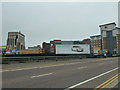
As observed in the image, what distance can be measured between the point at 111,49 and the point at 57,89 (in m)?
134

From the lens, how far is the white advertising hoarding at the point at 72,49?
284 ft

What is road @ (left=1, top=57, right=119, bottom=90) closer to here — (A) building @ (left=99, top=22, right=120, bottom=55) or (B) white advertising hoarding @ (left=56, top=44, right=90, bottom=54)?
(B) white advertising hoarding @ (left=56, top=44, right=90, bottom=54)

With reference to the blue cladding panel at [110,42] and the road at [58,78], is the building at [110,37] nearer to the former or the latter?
the blue cladding panel at [110,42]

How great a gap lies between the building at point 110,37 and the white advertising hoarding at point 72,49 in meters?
47.1

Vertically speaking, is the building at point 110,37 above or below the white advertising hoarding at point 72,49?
above

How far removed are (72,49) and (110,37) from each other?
59373 millimetres

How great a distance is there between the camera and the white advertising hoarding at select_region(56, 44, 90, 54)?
284 ft

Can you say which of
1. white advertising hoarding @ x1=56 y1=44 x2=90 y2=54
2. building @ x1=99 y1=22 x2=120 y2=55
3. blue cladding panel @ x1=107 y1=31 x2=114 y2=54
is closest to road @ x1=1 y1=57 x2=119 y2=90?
white advertising hoarding @ x1=56 y1=44 x2=90 y2=54

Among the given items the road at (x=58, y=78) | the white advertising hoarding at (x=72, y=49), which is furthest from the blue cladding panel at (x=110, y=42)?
the road at (x=58, y=78)

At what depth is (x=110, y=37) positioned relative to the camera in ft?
442

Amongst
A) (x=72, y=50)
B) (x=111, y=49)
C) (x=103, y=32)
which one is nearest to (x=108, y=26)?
(x=103, y=32)

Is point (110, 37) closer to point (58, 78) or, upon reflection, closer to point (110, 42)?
point (110, 42)

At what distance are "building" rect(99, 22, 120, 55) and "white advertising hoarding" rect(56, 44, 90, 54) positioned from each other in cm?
4710

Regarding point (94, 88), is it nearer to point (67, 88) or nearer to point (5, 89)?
point (67, 88)
